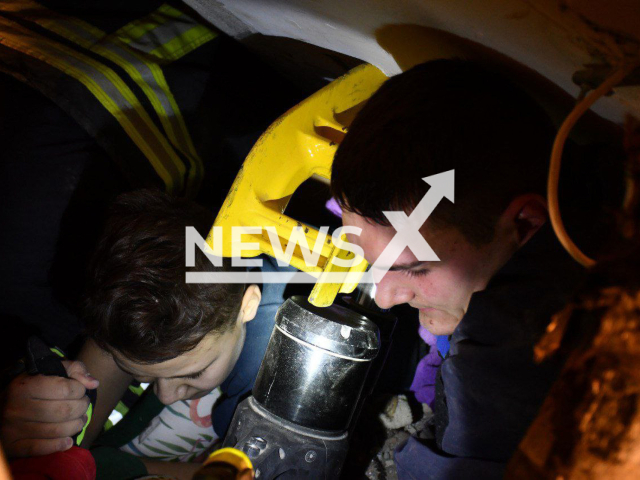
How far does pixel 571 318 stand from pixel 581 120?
44 cm

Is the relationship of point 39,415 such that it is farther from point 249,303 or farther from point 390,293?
point 390,293

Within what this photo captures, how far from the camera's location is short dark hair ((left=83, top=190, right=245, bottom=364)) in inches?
46.2

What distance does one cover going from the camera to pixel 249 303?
1397mm

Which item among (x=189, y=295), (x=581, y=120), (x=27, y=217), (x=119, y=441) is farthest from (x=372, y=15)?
(x=119, y=441)

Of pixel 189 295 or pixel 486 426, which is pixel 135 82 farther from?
pixel 486 426

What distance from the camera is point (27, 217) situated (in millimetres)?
1349

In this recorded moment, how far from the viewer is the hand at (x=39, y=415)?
1.15 metres

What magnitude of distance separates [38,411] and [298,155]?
802 mm

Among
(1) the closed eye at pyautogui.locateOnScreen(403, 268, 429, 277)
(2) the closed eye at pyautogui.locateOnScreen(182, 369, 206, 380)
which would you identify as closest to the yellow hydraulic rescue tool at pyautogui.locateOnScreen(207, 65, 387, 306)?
(1) the closed eye at pyautogui.locateOnScreen(403, 268, 429, 277)

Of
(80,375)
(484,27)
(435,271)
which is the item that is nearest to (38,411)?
(80,375)

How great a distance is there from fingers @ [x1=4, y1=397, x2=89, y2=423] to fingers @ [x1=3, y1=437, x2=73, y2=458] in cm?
4

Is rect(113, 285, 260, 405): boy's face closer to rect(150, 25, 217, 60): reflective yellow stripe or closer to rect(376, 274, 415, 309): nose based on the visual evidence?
rect(376, 274, 415, 309): nose

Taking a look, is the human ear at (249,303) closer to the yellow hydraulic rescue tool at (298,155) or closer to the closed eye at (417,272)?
the yellow hydraulic rescue tool at (298,155)

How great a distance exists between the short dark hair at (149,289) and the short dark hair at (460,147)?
578 millimetres
